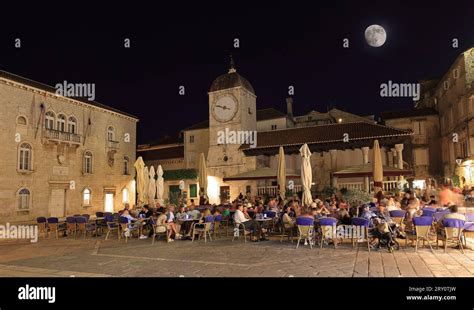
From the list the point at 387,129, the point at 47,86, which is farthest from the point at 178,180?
the point at 387,129

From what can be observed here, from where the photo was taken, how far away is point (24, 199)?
21359 mm

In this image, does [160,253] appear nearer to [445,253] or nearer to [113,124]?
[445,253]

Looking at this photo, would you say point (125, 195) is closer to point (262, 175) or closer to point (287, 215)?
point (262, 175)

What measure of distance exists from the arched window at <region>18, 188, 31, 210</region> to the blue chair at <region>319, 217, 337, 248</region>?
20.0 m

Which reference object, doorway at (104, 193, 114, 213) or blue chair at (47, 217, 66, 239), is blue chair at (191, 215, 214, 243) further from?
doorway at (104, 193, 114, 213)

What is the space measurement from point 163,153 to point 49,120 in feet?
45.8

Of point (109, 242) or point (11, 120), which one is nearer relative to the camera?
point (109, 242)

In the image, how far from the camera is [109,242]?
11422 millimetres

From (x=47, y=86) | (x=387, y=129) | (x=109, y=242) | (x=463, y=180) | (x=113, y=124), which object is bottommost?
(x=109, y=242)

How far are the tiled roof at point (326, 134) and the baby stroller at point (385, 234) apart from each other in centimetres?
1418

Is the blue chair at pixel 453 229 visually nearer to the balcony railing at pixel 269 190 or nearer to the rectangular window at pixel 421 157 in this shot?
the balcony railing at pixel 269 190

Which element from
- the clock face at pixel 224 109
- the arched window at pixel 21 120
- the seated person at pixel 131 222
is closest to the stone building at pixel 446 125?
the clock face at pixel 224 109

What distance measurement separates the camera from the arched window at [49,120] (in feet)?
76.7
